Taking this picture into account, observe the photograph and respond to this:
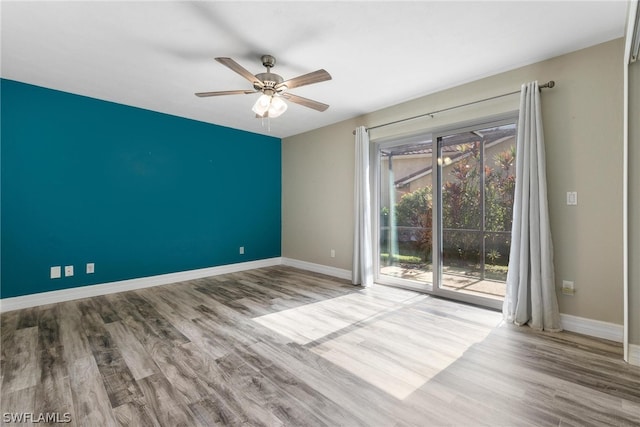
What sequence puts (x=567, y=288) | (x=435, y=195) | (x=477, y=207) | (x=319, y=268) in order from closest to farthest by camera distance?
1. (x=567, y=288)
2. (x=477, y=207)
3. (x=435, y=195)
4. (x=319, y=268)

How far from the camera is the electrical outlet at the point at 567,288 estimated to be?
2699 mm

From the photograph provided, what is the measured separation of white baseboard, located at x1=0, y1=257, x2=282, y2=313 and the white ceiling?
2558 mm

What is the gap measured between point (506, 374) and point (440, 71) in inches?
114

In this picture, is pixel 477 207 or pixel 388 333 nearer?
pixel 388 333

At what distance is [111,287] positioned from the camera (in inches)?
155

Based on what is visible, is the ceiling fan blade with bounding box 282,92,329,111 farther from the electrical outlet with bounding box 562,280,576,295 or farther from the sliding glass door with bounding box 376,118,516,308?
the electrical outlet with bounding box 562,280,576,295

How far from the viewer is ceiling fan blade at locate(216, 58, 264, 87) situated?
214cm

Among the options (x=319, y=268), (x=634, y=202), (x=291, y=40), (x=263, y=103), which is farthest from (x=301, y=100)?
(x=319, y=268)

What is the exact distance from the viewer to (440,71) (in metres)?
3.08

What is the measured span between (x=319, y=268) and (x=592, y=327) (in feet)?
11.9

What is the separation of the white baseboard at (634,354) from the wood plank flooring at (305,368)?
10 cm

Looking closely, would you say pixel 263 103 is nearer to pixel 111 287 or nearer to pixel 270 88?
pixel 270 88

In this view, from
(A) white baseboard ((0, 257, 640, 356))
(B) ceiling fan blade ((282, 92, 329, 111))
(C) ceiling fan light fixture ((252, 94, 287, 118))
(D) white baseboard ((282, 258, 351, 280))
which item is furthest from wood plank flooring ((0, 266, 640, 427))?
(B) ceiling fan blade ((282, 92, 329, 111))

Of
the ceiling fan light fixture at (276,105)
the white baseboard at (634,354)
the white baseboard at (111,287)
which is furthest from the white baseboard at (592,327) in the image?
the white baseboard at (111,287)
